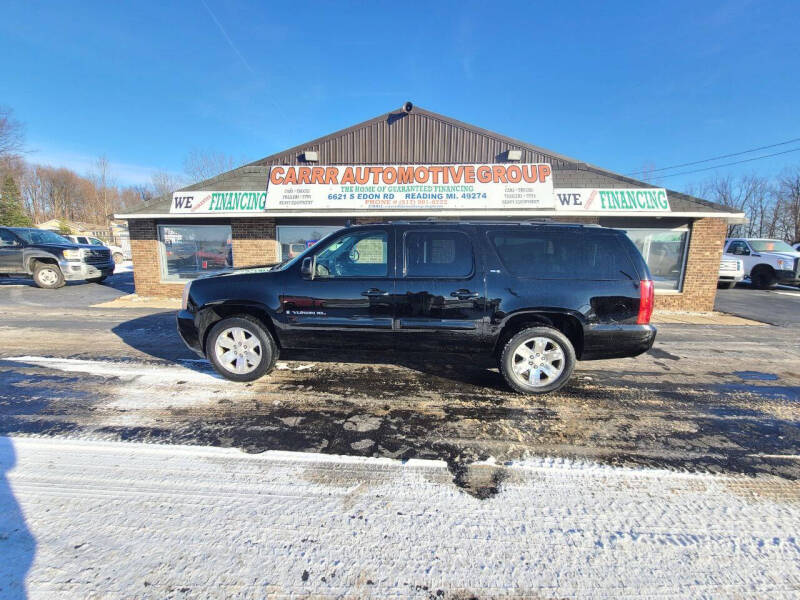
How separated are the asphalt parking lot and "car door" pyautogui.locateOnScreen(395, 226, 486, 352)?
25.4 inches

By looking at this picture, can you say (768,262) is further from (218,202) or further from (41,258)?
(41,258)

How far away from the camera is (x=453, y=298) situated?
363 centimetres

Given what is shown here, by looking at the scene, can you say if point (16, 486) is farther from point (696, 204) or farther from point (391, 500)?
point (696, 204)

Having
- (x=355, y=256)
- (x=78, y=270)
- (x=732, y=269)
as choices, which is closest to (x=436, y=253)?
(x=355, y=256)

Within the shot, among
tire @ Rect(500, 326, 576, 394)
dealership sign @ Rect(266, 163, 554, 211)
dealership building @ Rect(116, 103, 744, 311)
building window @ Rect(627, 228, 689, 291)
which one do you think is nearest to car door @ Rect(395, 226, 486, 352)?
tire @ Rect(500, 326, 576, 394)

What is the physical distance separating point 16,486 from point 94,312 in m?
7.37

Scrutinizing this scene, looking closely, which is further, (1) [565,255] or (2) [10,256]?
(2) [10,256]

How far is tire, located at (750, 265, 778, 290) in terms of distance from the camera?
1348cm

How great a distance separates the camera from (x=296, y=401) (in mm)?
3445

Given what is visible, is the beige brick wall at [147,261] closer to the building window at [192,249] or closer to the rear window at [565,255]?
the building window at [192,249]

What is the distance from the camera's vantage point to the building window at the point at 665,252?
9.27 m

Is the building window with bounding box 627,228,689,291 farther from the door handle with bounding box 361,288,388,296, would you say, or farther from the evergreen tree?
the evergreen tree

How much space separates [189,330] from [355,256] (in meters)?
2.18

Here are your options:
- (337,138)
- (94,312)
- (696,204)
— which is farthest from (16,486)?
(696,204)
